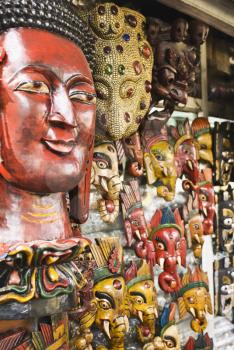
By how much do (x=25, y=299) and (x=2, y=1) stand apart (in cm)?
52

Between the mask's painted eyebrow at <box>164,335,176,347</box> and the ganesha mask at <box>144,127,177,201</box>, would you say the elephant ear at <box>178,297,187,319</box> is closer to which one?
the mask's painted eyebrow at <box>164,335,176,347</box>

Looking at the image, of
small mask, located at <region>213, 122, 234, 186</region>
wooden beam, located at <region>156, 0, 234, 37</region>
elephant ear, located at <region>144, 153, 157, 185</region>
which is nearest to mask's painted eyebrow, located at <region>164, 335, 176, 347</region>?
elephant ear, located at <region>144, 153, 157, 185</region>

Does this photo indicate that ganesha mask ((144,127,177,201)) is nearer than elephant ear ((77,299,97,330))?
No

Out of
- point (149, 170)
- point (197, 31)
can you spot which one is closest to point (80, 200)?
point (149, 170)

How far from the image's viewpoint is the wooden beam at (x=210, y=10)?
4.30 ft

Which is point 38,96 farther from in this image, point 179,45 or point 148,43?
point 179,45

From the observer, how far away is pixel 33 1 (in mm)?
823

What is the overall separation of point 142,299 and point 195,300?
311 mm

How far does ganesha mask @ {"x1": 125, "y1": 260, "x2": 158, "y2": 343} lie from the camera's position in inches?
55.6

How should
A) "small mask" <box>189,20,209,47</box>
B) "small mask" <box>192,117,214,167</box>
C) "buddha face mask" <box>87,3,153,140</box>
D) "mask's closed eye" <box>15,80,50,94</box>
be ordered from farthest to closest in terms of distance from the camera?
"small mask" <box>192,117,214,167</box> → "small mask" <box>189,20,209,47</box> → "buddha face mask" <box>87,3,153,140</box> → "mask's closed eye" <box>15,80,50,94</box>

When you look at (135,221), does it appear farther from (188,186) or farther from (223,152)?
(223,152)

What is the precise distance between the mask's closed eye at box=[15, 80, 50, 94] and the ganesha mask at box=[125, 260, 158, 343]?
0.81m

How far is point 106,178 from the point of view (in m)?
1.34

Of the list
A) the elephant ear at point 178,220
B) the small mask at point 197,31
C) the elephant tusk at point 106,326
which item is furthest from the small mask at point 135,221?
the small mask at point 197,31
